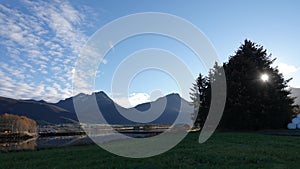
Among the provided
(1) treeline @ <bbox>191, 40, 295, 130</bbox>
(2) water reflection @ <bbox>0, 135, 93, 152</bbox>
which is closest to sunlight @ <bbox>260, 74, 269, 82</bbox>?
(1) treeline @ <bbox>191, 40, 295, 130</bbox>

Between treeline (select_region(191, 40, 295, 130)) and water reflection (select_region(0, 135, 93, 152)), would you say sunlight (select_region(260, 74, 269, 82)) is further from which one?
water reflection (select_region(0, 135, 93, 152))

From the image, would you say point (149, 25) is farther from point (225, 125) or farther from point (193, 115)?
point (193, 115)

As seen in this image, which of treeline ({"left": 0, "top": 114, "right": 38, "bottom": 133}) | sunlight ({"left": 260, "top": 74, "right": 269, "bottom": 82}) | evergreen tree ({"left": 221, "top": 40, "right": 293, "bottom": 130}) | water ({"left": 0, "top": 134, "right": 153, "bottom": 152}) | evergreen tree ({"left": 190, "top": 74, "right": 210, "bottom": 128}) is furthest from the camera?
treeline ({"left": 0, "top": 114, "right": 38, "bottom": 133})

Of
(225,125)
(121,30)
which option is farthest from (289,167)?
(225,125)

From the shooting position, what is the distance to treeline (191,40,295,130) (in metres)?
51.2

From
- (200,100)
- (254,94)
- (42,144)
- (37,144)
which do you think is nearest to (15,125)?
(37,144)

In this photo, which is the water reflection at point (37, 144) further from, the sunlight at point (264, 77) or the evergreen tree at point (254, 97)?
the sunlight at point (264, 77)

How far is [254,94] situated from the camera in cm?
5244

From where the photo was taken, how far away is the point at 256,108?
52031 millimetres

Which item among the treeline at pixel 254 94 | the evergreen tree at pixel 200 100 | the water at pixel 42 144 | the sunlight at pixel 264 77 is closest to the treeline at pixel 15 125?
the water at pixel 42 144

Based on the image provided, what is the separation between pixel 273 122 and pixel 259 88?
6.64 metres

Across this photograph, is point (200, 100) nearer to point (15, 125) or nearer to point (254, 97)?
point (254, 97)

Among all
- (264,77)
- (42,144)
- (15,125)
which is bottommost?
(42,144)

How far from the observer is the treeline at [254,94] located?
5125 cm
